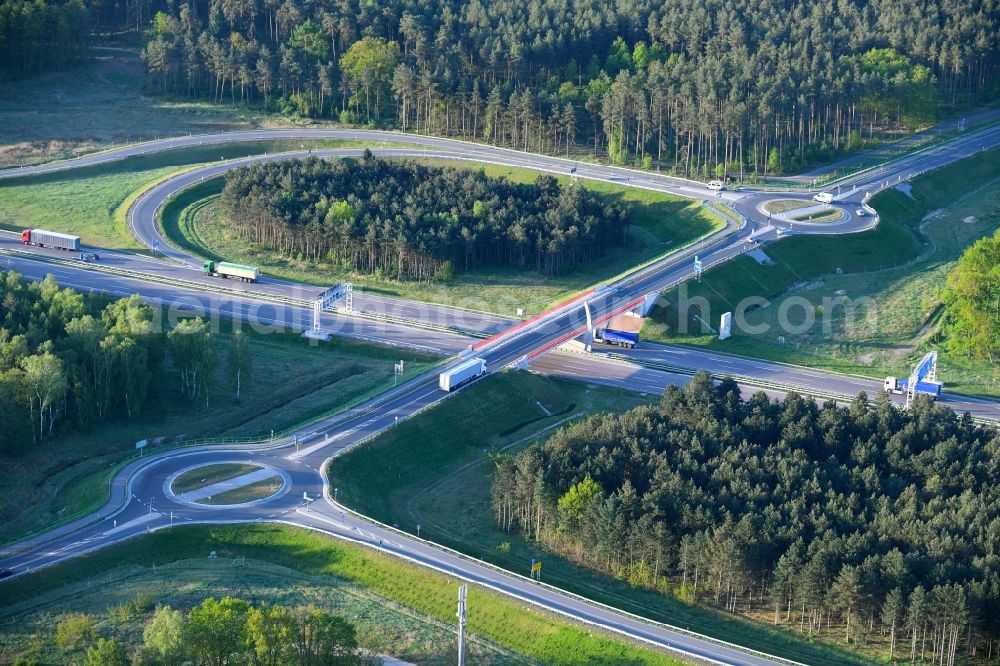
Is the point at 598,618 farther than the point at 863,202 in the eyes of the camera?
No

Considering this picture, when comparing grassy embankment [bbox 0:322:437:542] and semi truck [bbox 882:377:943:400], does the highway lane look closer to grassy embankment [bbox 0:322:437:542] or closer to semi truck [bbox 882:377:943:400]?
grassy embankment [bbox 0:322:437:542]

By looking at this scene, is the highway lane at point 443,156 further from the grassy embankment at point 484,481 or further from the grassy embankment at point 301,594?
the grassy embankment at point 301,594

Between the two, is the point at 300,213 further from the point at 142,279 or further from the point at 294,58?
the point at 294,58

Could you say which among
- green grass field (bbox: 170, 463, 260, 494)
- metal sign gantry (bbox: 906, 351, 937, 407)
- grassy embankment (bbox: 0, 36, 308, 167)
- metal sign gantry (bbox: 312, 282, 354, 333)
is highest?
grassy embankment (bbox: 0, 36, 308, 167)

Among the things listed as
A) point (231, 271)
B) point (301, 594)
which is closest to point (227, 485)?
point (301, 594)

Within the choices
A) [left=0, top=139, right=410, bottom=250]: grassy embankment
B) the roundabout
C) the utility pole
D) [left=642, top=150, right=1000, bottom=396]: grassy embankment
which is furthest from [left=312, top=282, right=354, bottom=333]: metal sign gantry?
the utility pole

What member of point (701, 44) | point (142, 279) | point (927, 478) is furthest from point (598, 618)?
point (701, 44)

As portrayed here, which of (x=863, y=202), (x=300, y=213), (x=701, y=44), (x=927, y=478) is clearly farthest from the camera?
(x=701, y=44)
